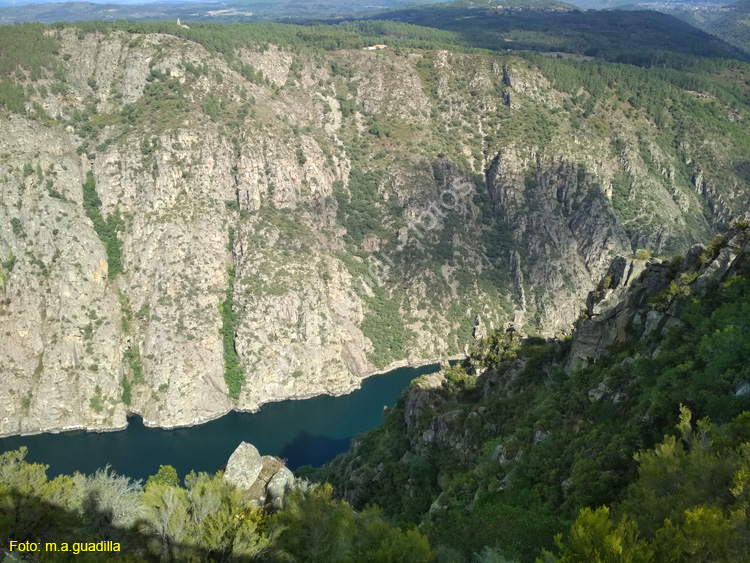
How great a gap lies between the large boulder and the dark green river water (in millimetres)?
47375

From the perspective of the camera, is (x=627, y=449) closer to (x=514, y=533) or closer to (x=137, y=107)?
(x=514, y=533)

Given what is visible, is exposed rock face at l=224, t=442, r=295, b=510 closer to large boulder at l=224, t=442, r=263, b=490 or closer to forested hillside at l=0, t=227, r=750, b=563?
large boulder at l=224, t=442, r=263, b=490

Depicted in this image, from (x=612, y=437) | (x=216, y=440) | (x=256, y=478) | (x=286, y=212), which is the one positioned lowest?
(x=216, y=440)

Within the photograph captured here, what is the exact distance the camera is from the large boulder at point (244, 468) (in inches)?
1110

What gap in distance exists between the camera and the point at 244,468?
28547mm

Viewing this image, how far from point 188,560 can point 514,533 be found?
11856 mm

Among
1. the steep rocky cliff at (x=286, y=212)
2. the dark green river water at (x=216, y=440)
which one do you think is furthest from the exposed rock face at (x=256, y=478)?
the steep rocky cliff at (x=286, y=212)

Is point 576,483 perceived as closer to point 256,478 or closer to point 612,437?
point 612,437

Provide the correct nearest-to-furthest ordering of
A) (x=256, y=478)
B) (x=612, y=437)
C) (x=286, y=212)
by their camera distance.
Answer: (x=612, y=437)
(x=256, y=478)
(x=286, y=212)

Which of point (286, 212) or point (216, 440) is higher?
point (286, 212)

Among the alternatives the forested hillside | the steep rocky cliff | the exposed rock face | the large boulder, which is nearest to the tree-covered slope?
the forested hillside

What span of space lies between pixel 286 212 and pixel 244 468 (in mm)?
83587

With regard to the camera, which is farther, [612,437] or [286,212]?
[286,212]

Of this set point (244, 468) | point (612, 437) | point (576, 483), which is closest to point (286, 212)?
point (244, 468)
